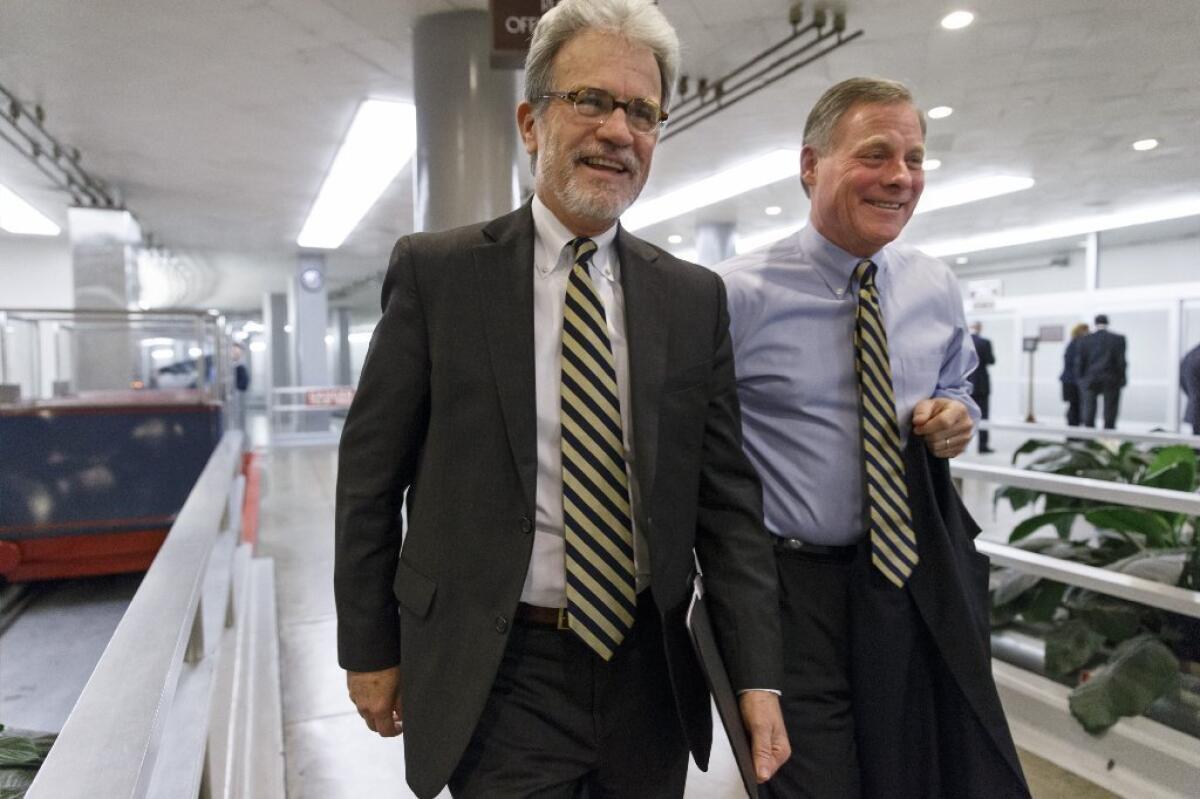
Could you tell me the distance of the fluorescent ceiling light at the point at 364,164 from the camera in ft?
22.9

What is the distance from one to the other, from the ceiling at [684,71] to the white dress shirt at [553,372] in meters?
4.06

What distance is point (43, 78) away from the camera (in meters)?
6.11

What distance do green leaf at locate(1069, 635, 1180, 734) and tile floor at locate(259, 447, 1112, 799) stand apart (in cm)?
23

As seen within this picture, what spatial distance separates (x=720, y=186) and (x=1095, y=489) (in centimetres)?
774

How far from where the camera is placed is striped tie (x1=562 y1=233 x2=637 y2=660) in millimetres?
1168

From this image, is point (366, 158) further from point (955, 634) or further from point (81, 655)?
point (955, 634)

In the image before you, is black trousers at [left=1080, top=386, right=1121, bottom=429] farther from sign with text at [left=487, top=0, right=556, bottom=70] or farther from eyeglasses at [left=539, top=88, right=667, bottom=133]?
eyeglasses at [left=539, top=88, right=667, bottom=133]

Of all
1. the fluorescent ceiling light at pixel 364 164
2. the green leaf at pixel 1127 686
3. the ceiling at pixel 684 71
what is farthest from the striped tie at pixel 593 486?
the fluorescent ceiling light at pixel 364 164

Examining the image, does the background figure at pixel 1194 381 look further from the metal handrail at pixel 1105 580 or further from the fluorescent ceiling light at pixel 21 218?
the fluorescent ceiling light at pixel 21 218

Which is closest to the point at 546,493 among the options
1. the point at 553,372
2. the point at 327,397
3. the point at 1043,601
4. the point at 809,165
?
the point at 553,372

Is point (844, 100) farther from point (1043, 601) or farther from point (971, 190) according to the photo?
point (971, 190)

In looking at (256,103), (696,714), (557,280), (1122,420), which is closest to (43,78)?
(256,103)

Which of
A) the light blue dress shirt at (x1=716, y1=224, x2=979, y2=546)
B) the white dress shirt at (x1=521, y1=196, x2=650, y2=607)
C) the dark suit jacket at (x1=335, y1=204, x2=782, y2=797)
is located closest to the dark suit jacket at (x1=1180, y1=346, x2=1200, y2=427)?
the light blue dress shirt at (x1=716, y1=224, x2=979, y2=546)

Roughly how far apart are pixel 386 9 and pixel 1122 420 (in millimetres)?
14645
